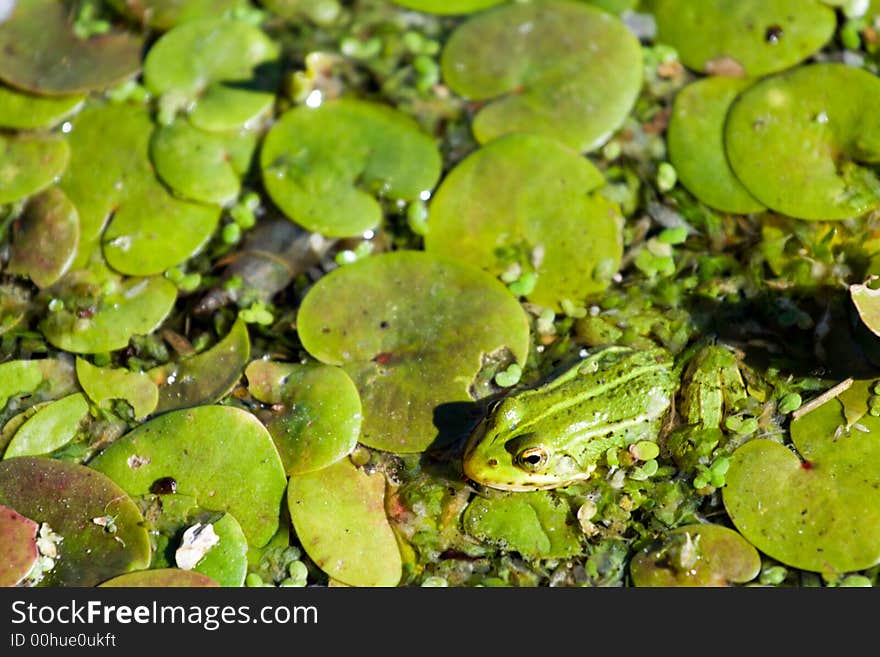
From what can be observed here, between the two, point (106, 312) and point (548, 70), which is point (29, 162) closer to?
point (106, 312)

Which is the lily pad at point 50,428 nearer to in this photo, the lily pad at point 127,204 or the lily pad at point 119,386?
the lily pad at point 119,386

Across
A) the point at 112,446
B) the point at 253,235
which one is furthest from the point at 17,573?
the point at 253,235

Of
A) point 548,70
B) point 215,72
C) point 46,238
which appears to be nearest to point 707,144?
point 548,70

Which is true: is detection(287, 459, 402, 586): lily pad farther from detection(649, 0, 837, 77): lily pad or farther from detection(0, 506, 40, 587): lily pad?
detection(649, 0, 837, 77): lily pad

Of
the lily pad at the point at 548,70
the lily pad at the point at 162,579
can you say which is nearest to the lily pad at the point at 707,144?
the lily pad at the point at 548,70

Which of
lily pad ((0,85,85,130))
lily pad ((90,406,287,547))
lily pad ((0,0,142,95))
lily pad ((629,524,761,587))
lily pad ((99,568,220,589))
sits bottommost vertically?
lily pad ((629,524,761,587))

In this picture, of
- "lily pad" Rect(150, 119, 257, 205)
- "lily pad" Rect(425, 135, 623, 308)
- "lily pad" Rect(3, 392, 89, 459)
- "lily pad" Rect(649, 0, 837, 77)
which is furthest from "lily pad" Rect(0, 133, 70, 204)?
"lily pad" Rect(649, 0, 837, 77)

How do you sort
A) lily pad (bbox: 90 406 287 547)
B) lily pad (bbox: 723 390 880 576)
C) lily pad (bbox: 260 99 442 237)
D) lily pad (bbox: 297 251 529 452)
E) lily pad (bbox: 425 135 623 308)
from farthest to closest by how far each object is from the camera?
lily pad (bbox: 260 99 442 237) < lily pad (bbox: 425 135 623 308) < lily pad (bbox: 297 251 529 452) < lily pad (bbox: 90 406 287 547) < lily pad (bbox: 723 390 880 576)
